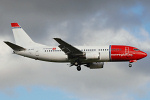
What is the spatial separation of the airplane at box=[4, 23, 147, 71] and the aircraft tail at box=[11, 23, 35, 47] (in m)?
1.40

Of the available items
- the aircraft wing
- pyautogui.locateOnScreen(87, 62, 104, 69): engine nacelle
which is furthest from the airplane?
pyautogui.locateOnScreen(87, 62, 104, 69): engine nacelle

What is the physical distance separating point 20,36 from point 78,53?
→ 49.5 ft

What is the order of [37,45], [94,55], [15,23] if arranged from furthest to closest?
1. [15,23]
2. [37,45]
3. [94,55]

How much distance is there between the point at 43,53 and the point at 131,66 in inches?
707

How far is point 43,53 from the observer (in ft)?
227

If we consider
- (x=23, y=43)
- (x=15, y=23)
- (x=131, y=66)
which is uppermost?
(x=15, y=23)

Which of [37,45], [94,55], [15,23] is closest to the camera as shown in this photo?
[94,55]

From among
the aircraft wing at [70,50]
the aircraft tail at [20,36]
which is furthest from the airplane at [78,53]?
the aircraft tail at [20,36]

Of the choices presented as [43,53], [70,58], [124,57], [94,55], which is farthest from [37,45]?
[124,57]

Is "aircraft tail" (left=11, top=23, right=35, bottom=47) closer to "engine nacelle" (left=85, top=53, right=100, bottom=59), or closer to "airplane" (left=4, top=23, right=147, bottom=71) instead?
"airplane" (left=4, top=23, right=147, bottom=71)

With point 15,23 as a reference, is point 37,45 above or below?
below

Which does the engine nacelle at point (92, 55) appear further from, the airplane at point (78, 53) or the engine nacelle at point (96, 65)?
the engine nacelle at point (96, 65)

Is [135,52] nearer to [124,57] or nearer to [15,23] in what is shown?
[124,57]

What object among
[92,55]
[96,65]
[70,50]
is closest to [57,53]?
[70,50]
